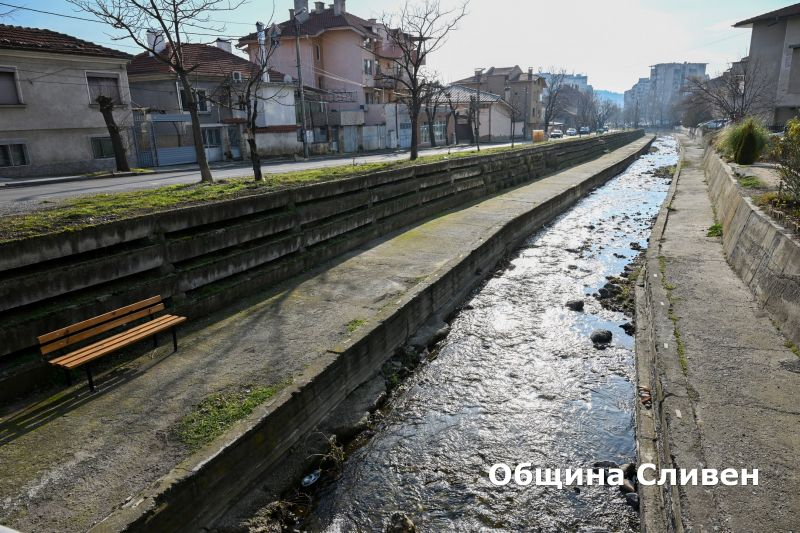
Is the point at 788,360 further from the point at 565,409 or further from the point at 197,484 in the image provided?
the point at 197,484

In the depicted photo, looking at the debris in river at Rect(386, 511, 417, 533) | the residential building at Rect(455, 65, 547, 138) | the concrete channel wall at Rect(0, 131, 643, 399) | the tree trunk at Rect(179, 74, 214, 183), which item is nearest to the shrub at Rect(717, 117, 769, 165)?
the concrete channel wall at Rect(0, 131, 643, 399)

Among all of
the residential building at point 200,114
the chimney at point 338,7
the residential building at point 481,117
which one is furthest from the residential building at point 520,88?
the residential building at point 200,114

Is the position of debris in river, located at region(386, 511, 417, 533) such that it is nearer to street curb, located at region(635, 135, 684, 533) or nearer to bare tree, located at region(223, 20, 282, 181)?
street curb, located at region(635, 135, 684, 533)

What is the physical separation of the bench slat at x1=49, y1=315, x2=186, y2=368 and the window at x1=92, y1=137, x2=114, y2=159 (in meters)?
25.8

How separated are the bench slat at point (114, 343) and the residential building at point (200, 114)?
2630 centimetres

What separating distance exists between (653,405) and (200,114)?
34.4 metres

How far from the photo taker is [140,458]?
3959 millimetres

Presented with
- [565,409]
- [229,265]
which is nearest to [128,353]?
[229,265]

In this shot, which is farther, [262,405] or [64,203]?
[64,203]

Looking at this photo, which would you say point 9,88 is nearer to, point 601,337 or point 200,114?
point 200,114

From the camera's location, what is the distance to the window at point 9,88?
908 inches

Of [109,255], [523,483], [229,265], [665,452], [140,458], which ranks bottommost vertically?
[523,483]

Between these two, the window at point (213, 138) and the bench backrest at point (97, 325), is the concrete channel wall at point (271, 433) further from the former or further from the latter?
the window at point (213, 138)

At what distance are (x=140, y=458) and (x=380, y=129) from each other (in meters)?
44.7
